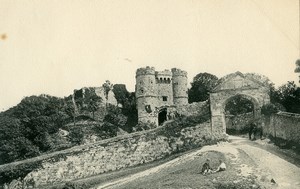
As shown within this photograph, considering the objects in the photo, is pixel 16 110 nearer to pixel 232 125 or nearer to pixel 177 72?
pixel 177 72

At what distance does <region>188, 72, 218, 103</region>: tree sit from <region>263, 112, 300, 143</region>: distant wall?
31.6 m

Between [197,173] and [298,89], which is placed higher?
[298,89]

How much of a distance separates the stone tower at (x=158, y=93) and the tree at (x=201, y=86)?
728 cm

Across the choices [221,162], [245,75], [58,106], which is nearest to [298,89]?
[245,75]

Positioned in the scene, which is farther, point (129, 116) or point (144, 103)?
point (129, 116)

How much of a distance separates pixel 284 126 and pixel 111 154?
11.9 meters

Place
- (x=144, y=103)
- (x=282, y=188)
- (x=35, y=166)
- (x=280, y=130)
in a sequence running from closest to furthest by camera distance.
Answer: (x=282, y=188)
(x=280, y=130)
(x=35, y=166)
(x=144, y=103)

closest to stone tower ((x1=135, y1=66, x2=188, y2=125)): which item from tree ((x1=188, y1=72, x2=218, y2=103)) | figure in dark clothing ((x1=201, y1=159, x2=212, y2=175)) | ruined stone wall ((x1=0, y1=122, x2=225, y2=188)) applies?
tree ((x1=188, y1=72, x2=218, y2=103))

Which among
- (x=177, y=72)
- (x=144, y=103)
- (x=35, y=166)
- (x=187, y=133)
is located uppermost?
(x=177, y=72)

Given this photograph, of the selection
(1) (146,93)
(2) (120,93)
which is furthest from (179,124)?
(2) (120,93)

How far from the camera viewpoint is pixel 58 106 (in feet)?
156

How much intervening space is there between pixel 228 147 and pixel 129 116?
29865 mm

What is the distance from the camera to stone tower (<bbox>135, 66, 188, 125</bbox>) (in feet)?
144

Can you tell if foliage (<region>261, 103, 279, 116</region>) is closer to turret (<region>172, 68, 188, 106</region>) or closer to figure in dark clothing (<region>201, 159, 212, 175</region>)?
figure in dark clothing (<region>201, 159, 212, 175</region>)
